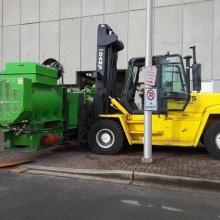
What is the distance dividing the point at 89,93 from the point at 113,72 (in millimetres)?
1017

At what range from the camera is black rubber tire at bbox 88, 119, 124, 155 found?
11.2m

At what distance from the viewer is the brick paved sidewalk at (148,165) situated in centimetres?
878

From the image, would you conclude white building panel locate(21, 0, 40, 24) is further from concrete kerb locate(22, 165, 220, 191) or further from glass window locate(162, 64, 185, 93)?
concrete kerb locate(22, 165, 220, 191)

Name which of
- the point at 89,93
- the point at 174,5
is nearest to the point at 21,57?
the point at 174,5

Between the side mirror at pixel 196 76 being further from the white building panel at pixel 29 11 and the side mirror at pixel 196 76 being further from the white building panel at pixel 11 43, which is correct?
the white building panel at pixel 11 43

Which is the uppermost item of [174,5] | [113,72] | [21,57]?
[174,5]

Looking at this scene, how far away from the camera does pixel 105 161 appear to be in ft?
33.4

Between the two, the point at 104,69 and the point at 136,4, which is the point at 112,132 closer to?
the point at 104,69

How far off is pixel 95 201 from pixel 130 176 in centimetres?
167

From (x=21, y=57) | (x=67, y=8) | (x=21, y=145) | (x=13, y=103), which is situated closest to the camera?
(x=13, y=103)

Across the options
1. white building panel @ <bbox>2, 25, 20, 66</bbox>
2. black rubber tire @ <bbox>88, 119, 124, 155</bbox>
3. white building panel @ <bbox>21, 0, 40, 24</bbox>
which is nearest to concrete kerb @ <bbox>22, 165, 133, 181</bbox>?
black rubber tire @ <bbox>88, 119, 124, 155</bbox>

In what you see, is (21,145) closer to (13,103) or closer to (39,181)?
(13,103)

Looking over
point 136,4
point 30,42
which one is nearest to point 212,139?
point 136,4

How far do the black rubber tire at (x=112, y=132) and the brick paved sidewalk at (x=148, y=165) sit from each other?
0.68 ft
